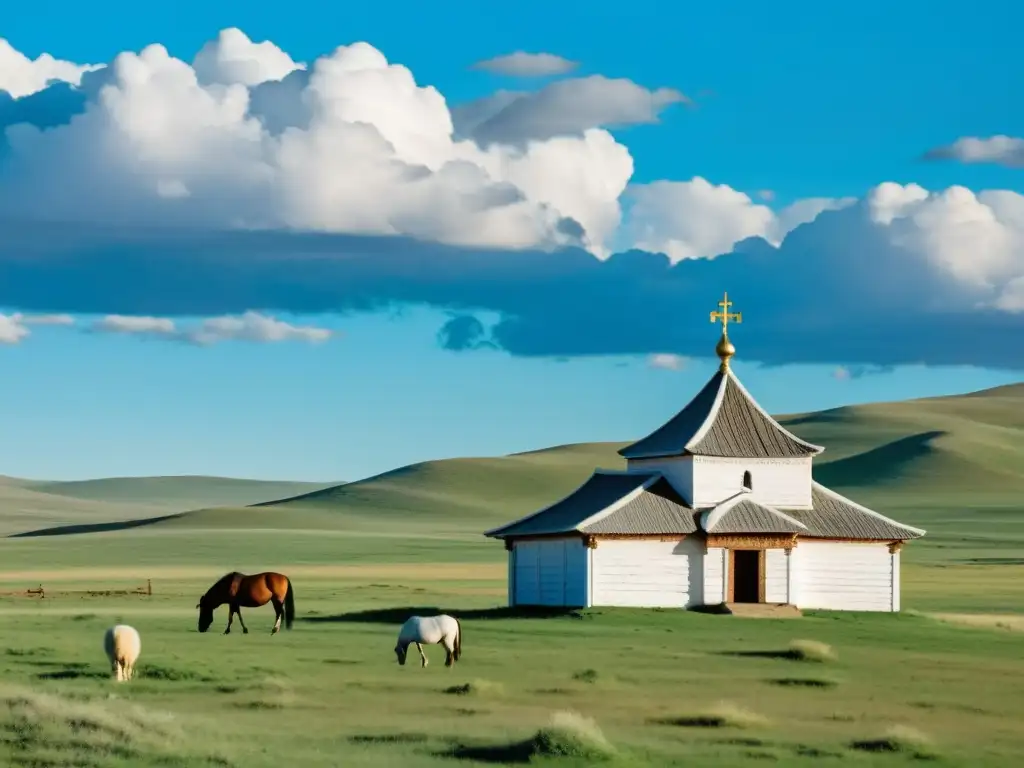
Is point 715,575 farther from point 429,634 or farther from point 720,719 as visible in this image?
point 720,719

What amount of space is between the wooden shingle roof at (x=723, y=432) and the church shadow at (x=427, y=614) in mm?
5883

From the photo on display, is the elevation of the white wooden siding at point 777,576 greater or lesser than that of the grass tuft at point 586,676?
greater

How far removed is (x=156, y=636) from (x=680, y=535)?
16720 millimetres

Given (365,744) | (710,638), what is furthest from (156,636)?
(365,744)

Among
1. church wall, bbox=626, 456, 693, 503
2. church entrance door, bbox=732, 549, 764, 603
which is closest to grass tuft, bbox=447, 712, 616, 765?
church entrance door, bbox=732, 549, 764, 603

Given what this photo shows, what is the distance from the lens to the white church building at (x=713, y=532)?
57.4 metres

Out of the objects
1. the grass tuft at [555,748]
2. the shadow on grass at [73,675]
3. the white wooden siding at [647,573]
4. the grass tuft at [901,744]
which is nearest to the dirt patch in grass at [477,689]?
Result: the shadow on grass at [73,675]

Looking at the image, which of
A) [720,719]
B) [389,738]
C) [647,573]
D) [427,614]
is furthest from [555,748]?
[647,573]

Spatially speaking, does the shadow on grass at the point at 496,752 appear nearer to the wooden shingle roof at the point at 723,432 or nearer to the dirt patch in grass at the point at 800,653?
the dirt patch in grass at the point at 800,653

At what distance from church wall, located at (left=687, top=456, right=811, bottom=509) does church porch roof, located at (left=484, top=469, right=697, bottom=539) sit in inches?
32.4

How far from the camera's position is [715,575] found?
2290 inches

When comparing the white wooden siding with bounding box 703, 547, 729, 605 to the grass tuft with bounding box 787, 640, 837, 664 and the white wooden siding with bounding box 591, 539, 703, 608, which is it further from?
the grass tuft with bounding box 787, 640, 837, 664

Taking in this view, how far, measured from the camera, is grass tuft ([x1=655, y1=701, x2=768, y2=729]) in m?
Result: 29.3

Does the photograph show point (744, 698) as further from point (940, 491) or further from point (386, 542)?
point (940, 491)
